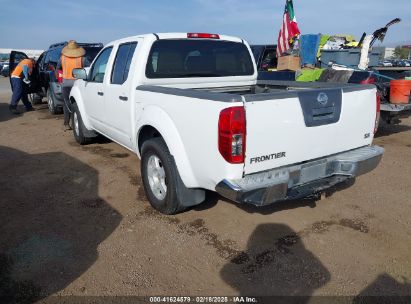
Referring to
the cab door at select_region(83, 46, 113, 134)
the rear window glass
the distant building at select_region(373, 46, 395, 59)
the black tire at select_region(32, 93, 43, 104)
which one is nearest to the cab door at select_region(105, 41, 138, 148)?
the cab door at select_region(83, 46, 113, 134)

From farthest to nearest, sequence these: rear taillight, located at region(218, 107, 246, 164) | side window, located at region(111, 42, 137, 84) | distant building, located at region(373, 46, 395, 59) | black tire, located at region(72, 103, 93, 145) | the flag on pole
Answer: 1. distant building, located at region(373, 46, 395, 59)
2. the flag on pole
3. black tire, located at region(72, 103, 93, 145)
4. side window, located at region(111, 42, 137, 84)
5. rear taillight, located at region(218, 107, 246, 164)

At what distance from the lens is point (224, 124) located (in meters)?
2.74

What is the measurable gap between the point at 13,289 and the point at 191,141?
6.05 feet

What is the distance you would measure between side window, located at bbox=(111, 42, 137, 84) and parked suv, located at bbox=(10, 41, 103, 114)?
5110 millimetres

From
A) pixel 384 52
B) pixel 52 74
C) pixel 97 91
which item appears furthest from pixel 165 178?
pixel 384 52

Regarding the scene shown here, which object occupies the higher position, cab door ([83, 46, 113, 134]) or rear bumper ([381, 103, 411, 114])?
cab door ([83, 46, 113, 134])

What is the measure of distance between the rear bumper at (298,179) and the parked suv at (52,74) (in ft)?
25.5

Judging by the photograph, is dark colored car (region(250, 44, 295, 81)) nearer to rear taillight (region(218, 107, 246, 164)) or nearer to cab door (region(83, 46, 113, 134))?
cab door (region(83, 46, 113, 134))

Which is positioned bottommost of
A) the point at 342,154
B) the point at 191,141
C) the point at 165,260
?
the point at 165,260

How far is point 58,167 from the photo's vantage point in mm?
5688

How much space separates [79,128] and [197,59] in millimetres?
3207

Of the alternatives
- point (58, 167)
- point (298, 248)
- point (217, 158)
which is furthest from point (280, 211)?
point (58, 167)

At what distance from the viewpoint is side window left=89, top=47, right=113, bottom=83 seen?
5.20m

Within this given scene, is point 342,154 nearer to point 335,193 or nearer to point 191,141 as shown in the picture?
point 335,193
